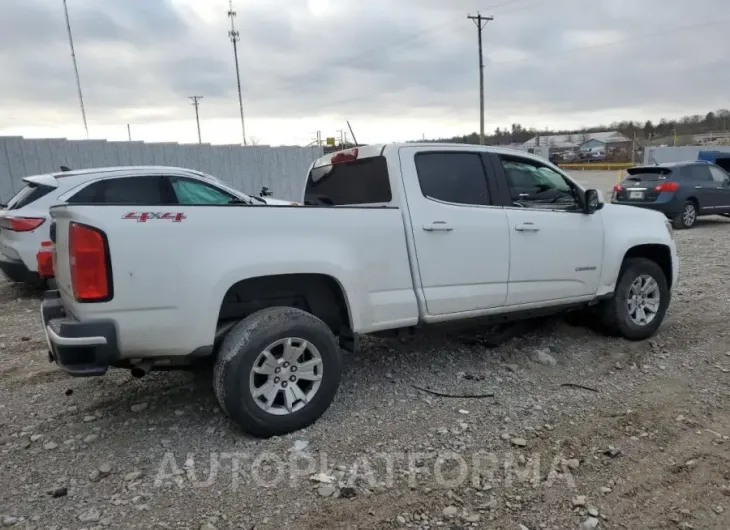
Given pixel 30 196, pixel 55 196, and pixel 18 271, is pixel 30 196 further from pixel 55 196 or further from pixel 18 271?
pixel 18 271

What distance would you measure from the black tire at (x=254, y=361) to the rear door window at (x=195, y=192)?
4.53m

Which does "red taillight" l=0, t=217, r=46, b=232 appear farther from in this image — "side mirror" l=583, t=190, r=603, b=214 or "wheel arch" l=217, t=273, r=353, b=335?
"side mirror" l=583, t=190, r=603, b=214

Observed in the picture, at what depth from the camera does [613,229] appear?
5055 mm

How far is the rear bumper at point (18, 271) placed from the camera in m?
6.82

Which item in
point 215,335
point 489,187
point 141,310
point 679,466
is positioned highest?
point 489,187

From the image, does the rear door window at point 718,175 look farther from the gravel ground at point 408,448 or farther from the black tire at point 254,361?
the black tire at point 254,361

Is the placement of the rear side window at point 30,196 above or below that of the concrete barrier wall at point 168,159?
below

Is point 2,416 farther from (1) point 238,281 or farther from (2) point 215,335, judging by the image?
(1) point 238,281

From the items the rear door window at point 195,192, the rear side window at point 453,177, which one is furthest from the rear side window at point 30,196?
the rear side window at point 453,177

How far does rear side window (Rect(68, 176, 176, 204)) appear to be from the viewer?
6992 millimetres

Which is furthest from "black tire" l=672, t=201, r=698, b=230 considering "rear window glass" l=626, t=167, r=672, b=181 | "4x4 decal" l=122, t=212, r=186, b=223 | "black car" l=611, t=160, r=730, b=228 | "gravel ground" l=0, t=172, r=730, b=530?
"4x4 decal" l=122, t=212, r=186, b=223

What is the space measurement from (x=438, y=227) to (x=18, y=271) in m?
5.56

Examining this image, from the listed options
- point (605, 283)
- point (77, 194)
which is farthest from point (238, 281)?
point (77, 194)

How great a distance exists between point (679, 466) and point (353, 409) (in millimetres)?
2013
